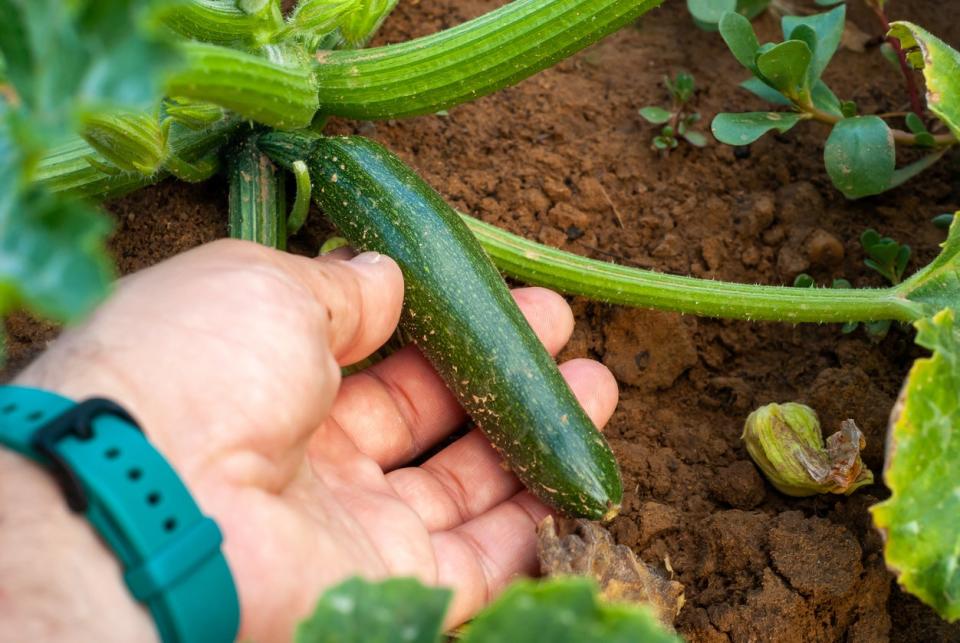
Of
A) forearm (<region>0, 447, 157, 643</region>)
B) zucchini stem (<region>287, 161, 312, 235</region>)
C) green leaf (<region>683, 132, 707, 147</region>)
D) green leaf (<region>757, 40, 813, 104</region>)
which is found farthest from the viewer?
green leaf (<region>683, 132, 707, 147</region>)

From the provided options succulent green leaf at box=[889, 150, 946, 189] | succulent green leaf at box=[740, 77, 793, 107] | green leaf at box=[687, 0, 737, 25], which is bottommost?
succulent green leaf at box=[889, 150, 946, 189]

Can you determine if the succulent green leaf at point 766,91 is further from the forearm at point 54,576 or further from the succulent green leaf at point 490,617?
the forearm at point 54,576

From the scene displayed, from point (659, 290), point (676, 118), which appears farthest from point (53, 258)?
point (676, 118)

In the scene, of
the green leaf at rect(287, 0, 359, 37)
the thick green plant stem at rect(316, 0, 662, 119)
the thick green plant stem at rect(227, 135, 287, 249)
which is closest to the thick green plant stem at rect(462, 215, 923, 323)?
the thick green plant stem at rect(316, 0, 662, 119)

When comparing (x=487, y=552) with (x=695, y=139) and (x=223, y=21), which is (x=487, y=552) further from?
(x=695, y=139)

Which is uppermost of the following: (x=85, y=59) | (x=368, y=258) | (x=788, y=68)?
(x=85, y=59)

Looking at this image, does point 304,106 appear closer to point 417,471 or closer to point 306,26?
point 306,26

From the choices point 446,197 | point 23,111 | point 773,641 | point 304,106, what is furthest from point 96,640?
point 446,197

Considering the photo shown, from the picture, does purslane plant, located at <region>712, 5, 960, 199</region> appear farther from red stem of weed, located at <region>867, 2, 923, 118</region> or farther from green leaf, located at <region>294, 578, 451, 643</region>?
green leaf, located at <region>294, 578, 451, 643</region>
